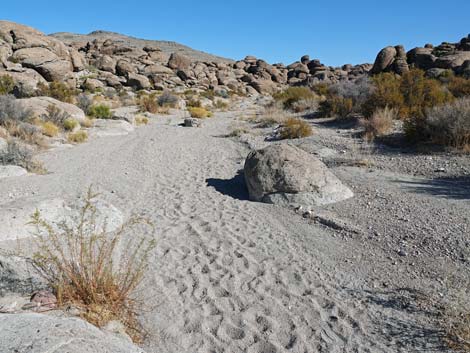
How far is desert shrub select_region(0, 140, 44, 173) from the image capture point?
7961 mm

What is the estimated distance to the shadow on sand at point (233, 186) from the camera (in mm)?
6809

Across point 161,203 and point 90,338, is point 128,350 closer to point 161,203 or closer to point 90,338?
point 90,338

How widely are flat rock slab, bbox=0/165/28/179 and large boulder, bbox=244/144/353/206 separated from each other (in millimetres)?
4934

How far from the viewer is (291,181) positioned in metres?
6.15

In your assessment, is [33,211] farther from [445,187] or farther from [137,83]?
[137,83]

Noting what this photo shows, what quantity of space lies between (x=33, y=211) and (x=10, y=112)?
855 cm

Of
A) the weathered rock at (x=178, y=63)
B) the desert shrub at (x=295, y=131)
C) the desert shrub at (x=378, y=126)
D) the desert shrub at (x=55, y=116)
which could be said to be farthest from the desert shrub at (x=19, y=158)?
the weathered rock at (x=178, y=63)

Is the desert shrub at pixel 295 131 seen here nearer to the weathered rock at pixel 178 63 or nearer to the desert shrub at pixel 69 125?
the desert shrub at pixel 69 125

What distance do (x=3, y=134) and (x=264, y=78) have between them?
44659 mm

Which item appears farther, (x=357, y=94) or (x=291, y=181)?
(x=357, y=94)

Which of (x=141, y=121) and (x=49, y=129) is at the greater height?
(x=141, y=121)

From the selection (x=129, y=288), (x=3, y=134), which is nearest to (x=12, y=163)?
(x=3, y=134)

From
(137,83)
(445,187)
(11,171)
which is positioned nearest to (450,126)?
(445,187)

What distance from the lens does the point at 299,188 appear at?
240 inches
